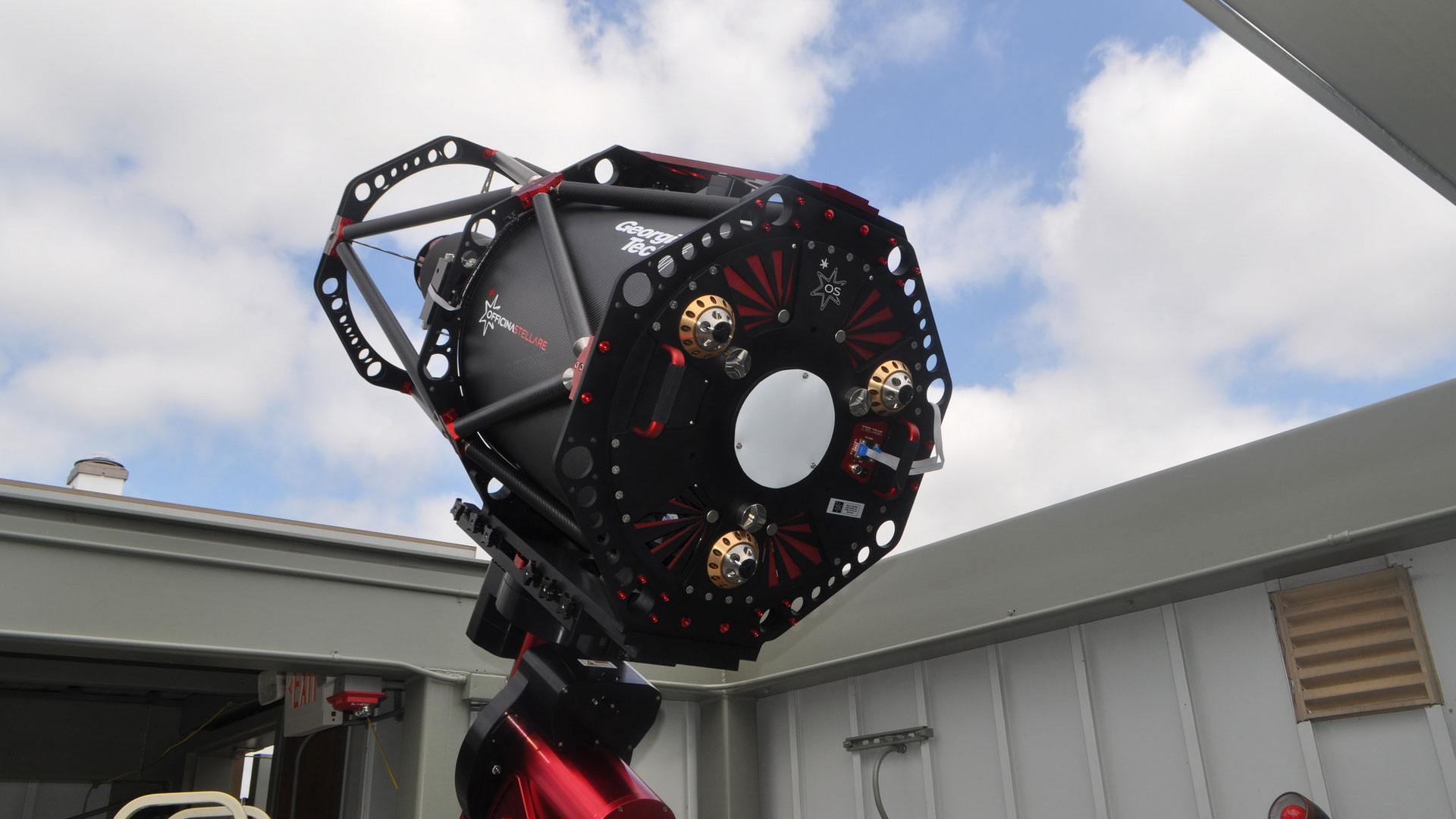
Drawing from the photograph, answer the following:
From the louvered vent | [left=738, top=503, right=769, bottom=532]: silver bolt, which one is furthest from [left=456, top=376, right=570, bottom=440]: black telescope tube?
the louvered vent

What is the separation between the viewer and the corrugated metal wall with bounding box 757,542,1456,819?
10.1 feet

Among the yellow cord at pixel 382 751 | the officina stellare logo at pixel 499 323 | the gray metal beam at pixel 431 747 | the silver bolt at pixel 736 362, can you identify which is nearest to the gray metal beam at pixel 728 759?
the gray metal beam at pixel 431 747

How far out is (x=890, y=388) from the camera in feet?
6.18

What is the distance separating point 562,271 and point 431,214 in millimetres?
615

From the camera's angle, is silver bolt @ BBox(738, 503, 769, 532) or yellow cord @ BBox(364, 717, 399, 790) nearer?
silver bolt @ BBox(738, 503, 769, 532)

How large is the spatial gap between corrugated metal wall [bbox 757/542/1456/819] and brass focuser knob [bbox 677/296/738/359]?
8.43ft

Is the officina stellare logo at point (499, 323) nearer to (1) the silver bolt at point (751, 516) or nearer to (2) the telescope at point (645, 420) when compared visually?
(2) the telescope at point (645, 420)

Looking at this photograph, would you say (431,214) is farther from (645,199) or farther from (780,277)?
(780,277)

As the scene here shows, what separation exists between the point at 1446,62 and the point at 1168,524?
1.70 meters

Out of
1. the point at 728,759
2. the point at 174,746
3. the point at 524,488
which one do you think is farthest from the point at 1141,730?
the point at 174,746

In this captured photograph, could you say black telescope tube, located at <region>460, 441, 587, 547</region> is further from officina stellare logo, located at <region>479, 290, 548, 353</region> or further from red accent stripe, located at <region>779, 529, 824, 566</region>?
red accent stripe, located at <region>779, 529, 824, 566</region>

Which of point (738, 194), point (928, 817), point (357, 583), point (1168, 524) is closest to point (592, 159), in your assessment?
point (738, 194)

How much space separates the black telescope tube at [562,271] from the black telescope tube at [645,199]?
54 mm

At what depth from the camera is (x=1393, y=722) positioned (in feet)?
10.1
